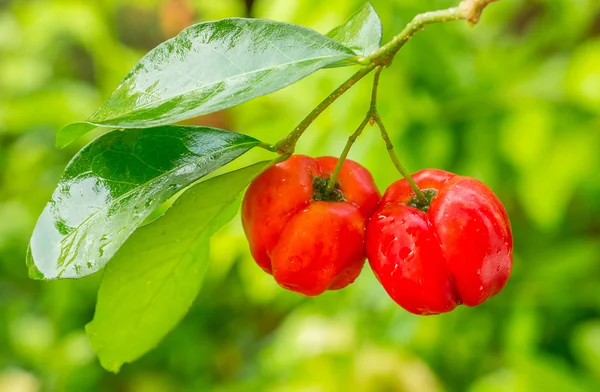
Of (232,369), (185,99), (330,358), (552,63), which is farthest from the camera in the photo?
(232,369)

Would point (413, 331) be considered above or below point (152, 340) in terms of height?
below

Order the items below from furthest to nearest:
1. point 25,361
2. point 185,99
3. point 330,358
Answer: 1. point 25,361
2. point 330,358
3. point 185,99

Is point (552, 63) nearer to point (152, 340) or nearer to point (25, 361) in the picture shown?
point (152, 340)

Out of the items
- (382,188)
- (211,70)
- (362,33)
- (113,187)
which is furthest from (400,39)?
(382,188)

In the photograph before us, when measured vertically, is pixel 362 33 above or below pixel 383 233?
above

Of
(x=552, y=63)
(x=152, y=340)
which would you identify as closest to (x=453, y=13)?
(x=152, y=340)

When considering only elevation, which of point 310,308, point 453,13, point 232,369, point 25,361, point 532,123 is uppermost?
point 453,13

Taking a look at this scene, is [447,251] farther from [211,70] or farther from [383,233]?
[211,70]

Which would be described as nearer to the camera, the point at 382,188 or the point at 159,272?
the point at 159,272

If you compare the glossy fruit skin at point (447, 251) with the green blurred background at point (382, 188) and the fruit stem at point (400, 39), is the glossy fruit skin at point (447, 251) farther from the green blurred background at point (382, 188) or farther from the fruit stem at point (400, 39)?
the green blurred background at point (382, 188)
